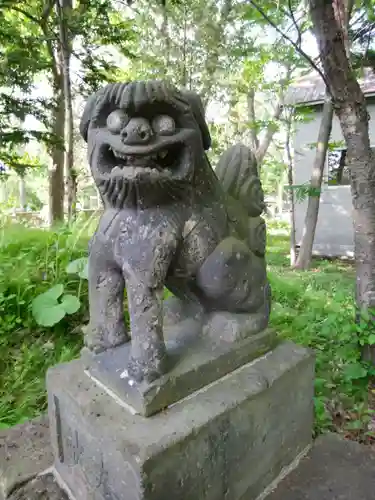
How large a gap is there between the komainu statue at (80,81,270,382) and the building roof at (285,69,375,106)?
537 cm

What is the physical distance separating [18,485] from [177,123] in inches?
45.2

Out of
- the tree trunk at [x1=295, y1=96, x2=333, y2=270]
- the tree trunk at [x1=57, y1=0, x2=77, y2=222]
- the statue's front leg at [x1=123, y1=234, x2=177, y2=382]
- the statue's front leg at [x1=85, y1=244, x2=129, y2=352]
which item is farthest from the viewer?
the tree trunk at [x1=295, y1=96, x2=333, y2=270]

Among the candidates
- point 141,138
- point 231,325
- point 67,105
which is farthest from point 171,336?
point 67,105

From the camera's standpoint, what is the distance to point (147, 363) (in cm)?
99

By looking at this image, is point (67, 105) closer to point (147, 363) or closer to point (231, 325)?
point (231, 325)

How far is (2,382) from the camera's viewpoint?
1.92 metres

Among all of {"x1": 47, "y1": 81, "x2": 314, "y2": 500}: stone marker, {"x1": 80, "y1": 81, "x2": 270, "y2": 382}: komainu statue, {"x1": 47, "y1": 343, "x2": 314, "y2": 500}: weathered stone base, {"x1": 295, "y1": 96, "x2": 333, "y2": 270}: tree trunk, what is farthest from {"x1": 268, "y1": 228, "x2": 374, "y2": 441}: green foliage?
{"x1": 295, "y1": 96, "x2": 333, "y2": 270}: tree trunk

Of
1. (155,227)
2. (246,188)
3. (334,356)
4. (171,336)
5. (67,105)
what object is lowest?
(334,356)

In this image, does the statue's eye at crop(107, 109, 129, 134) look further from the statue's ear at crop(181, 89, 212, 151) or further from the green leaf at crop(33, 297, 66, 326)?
the green leaf at crop(33, 297, 66, 326)

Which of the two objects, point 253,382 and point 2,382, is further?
point 2,382

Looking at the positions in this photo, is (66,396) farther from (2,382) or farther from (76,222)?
(76,222)

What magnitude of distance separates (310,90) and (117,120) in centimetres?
639

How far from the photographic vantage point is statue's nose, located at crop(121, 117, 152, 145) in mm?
892

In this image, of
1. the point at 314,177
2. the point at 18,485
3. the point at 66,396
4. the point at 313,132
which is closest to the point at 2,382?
the point at 18,485
